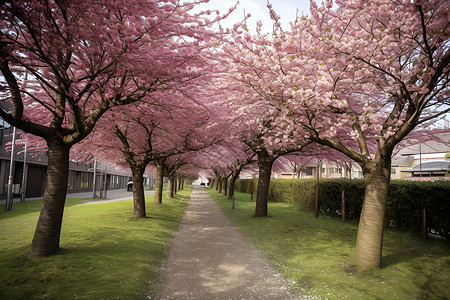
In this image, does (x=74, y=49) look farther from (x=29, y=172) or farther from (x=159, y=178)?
(x=29, y=172)

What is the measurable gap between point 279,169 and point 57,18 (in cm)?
2324

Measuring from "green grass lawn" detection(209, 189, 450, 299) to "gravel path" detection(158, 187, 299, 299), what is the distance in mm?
475

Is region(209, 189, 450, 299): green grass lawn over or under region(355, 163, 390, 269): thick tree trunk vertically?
under

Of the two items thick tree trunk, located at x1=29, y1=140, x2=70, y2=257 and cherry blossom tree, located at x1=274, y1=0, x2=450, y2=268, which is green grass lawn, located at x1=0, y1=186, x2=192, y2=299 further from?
cherry blossom tree, located at x1=274, y1=0, x2=450, y2=268

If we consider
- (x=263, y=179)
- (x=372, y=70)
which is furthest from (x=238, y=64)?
(x=263, y=179)

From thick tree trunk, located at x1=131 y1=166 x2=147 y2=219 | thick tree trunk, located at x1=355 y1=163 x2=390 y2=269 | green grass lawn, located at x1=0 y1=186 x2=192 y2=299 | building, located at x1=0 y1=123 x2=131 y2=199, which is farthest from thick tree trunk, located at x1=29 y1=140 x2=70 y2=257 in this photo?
building, located at x1=0 y1=123 x2=131 y2=199

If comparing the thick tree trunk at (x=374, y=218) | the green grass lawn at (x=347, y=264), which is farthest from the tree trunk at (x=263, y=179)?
the thick tree trunk at (x=374, y=218)

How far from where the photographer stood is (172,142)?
41.8ft

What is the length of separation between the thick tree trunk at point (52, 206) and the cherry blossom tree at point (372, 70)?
6097 mm

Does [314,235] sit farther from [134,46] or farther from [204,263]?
[134,46]

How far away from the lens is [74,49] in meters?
5.46

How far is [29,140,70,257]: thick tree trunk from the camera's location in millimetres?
6156

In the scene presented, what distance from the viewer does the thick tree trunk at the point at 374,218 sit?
6.42 metres

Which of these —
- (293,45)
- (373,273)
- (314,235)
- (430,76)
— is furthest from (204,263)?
(430,76)
